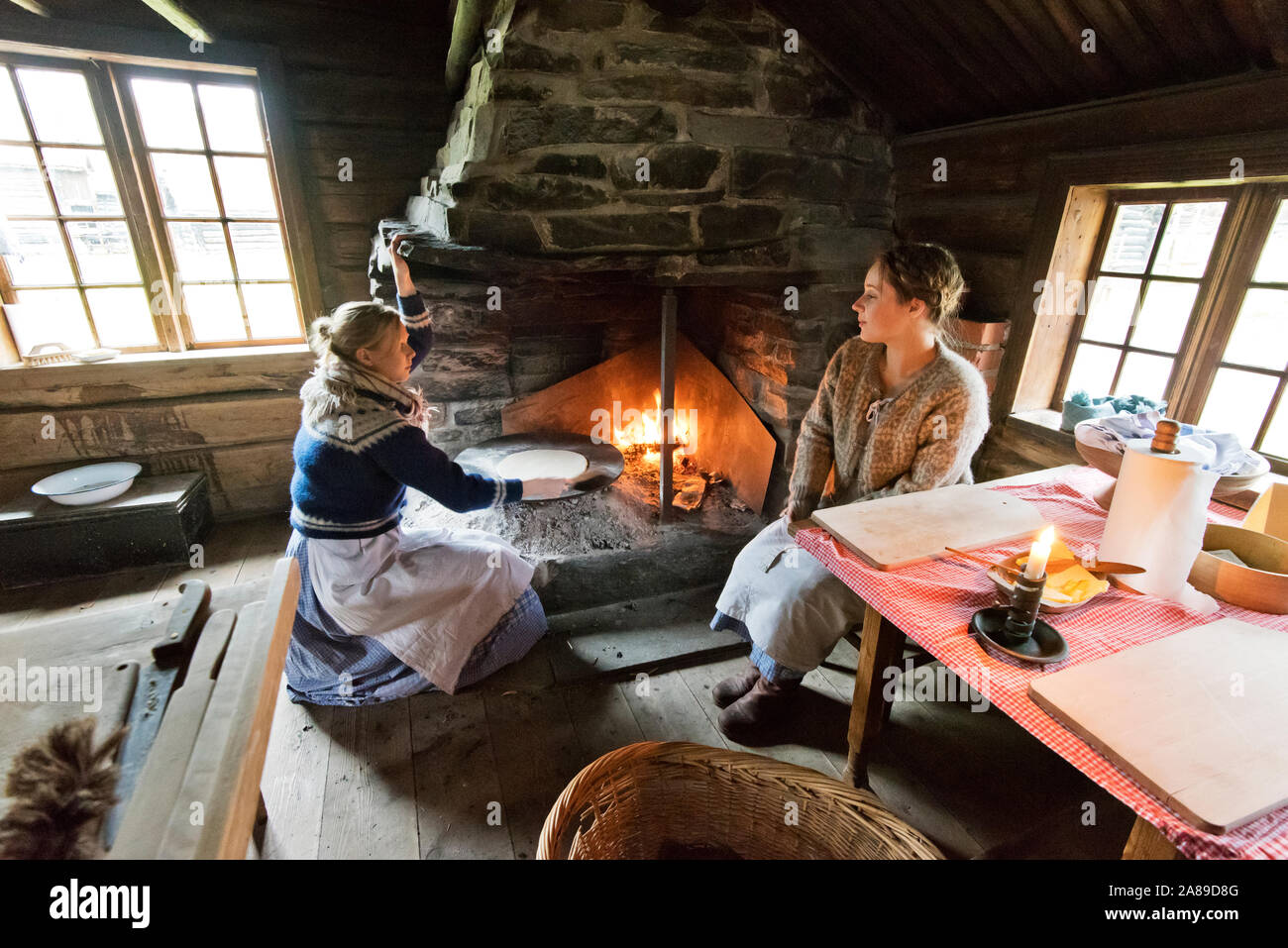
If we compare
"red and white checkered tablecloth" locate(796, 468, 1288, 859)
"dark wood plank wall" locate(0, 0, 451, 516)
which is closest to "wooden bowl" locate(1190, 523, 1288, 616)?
"red and white checkered tablecloth" locate(796, 468, 1288, 859)

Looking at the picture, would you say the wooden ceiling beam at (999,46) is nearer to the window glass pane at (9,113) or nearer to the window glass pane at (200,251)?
the window glass pane at (200,251)

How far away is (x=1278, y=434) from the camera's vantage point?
1826mm

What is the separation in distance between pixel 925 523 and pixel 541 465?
148 centimetres

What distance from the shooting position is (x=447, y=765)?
1.97m

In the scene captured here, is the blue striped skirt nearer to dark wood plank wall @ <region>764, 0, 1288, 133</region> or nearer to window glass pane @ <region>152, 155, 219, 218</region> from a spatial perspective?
window glass pane @ <region>152, 155, 219, 218</region>

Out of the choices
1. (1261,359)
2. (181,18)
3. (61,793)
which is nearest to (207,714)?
(61,793)

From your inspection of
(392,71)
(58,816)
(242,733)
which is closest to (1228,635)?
(242,733)

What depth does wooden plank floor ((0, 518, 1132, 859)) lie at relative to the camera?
1749 mm

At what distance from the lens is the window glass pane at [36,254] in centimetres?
296

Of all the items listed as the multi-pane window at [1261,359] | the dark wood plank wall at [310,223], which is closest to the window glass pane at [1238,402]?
the multi-pane window at [1261,359]

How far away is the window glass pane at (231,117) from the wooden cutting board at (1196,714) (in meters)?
4.03

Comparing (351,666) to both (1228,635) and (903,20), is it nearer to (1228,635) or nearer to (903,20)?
(1228,635)

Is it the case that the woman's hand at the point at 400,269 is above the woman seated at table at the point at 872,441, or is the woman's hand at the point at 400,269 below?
above

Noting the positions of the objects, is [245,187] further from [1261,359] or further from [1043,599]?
[1261,359]
